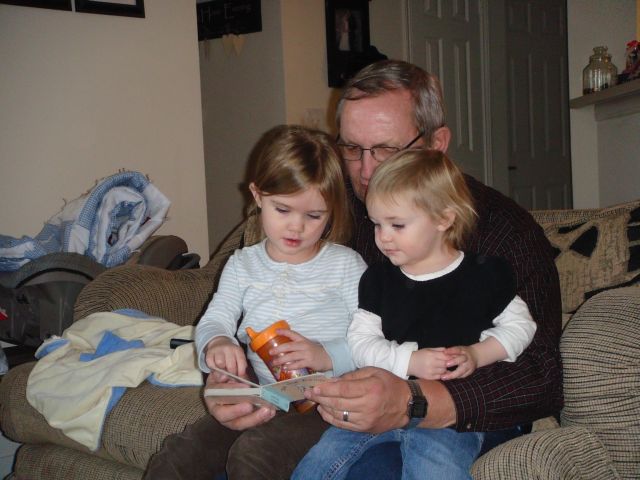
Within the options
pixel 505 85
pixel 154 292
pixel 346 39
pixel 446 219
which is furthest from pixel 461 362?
pixel 505 85

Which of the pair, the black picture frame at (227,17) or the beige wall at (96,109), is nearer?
the beige wall at (96,109)

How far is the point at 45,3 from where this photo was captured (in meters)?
2.77

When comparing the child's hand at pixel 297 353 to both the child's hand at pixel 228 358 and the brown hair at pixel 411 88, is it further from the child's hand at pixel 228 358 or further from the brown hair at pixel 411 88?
the brown hair at pixel 411 88

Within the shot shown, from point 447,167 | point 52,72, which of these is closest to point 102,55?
point 52,72

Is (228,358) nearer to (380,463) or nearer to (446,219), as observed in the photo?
(380,463)

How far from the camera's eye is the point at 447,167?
1289 millimetres

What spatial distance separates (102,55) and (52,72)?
0.23m

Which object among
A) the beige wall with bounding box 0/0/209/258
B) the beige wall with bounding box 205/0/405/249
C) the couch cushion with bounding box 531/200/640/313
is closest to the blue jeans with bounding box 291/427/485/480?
the couch cushion with bounding box 531/200/640/313

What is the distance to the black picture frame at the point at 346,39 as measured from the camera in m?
4.19

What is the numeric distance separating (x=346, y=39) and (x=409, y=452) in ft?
11.5

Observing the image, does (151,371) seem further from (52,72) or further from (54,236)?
(52,72)

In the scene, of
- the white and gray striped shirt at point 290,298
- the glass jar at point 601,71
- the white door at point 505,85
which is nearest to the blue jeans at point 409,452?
the white and gray striped shirt at point 290,298

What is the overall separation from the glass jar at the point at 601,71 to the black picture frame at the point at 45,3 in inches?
97.6

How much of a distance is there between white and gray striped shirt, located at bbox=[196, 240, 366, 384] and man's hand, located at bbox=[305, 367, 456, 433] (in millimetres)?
237
